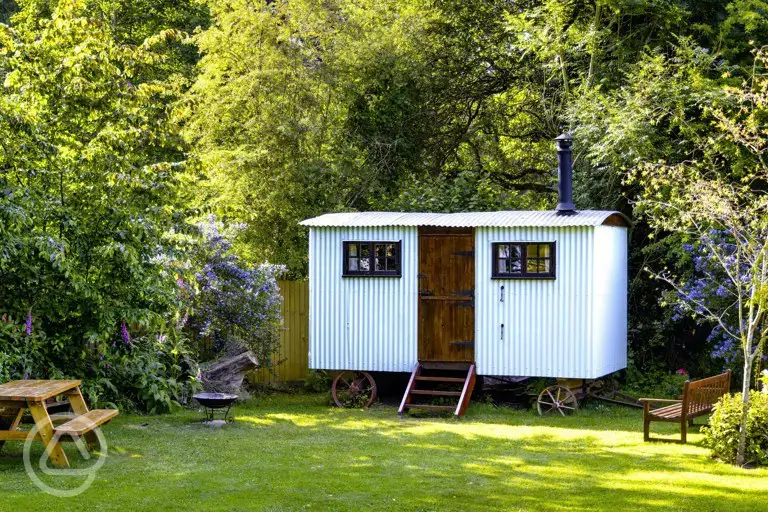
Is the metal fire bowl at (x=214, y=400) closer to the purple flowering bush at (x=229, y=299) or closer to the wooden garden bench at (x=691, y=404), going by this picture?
the purple flowering bush at (x=229, y=299)

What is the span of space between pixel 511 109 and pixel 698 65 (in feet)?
21.0

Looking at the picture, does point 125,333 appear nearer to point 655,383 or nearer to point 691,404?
point 691,404

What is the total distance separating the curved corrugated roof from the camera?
49.8 ft

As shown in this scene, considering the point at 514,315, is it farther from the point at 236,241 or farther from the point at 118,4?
the point at 118,4

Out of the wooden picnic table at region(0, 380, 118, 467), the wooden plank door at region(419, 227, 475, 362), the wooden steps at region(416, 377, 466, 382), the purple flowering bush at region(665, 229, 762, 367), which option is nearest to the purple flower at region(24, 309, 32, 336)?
the wooden picnic table at region(0, 380, 118, 467)

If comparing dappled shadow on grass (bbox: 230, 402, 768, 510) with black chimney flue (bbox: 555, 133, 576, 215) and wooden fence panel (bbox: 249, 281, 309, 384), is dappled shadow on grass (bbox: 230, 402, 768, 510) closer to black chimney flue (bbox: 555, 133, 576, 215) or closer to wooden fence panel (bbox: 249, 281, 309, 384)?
black chimney flue (bbox: 555, 133, 576, 215)

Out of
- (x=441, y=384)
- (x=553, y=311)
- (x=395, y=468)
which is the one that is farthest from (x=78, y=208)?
(x=553, y=311)

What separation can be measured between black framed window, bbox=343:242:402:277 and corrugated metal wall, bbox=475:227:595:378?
1393 mm

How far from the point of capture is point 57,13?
1405 cm

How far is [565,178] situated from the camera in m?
16.0

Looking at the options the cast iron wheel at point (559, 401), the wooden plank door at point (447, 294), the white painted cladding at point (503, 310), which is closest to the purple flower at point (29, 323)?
the white painted cladding at point (503, 310)

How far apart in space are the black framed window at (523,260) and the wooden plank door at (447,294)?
0.42 metres

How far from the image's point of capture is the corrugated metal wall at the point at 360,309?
1602cm

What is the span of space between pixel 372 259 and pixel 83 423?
709 centimetres
